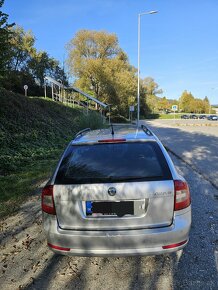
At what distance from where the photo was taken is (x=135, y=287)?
321cm

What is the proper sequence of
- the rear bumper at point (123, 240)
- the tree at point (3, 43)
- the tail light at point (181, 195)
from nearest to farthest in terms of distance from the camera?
the rear bumper at point (123, 240) → the tail light at point (181, 195) → the tree at point (3, 43)

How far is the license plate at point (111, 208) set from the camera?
3.20 m

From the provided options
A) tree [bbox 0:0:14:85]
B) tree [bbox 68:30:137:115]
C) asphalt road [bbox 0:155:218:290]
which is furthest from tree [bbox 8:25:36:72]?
asphalt road [bbox 0:155:218:290]

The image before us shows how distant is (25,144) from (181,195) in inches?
384

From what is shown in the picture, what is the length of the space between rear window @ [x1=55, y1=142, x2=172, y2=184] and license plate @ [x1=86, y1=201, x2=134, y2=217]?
229mm

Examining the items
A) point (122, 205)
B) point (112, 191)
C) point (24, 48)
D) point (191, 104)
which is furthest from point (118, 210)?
point (191, 104)

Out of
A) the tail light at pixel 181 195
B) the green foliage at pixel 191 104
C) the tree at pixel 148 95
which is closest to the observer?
the tail light at pixel 181 195

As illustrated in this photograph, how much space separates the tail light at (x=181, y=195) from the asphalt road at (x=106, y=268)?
2.55 feet

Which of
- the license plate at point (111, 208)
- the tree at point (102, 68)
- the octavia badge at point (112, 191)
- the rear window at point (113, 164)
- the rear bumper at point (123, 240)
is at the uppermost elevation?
the tree at point (102, 68)

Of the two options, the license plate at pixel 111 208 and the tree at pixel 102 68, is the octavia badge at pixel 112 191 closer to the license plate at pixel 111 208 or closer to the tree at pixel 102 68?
the license plate at pixel 111 208

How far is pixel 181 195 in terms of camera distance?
3318mm

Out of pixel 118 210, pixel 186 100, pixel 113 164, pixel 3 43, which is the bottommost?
pixel 118 210

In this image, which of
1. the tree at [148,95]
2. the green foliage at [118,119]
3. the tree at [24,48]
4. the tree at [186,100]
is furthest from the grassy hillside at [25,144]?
the tree at [186,100]

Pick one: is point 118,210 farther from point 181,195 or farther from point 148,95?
point 148,95
